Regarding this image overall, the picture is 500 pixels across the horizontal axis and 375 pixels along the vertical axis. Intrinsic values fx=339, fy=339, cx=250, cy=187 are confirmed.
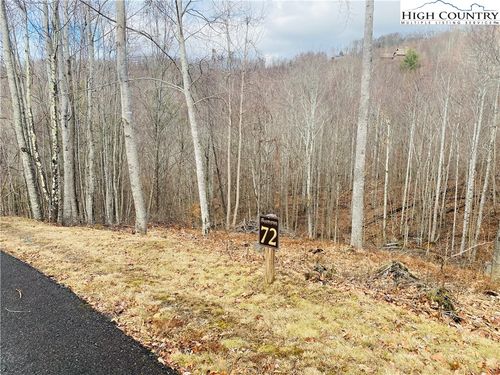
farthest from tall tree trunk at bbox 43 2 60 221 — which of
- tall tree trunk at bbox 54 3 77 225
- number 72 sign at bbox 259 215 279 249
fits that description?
number 72 sign at bbox 259 215 279 249

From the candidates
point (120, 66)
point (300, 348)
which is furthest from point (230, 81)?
point (300, 348)

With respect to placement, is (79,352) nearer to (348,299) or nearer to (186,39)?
(348,299)

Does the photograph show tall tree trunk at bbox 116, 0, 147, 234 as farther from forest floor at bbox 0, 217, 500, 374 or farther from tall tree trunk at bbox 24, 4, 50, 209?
tall tree trunk at bbox 24, 4, 50, 209

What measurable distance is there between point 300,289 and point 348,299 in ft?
2.34

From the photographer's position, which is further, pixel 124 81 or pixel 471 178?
pixel 471 178

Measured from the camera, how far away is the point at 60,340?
3.86 meters

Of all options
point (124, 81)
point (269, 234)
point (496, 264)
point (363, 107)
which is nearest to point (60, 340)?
point (269, 234)

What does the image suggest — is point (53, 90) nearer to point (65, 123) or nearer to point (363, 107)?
point (65, 123)

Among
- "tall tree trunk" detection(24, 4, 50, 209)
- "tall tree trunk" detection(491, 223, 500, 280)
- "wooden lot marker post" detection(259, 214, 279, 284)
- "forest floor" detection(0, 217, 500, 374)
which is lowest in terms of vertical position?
"tall tree trunk" detection(491, 223, 500, 280)

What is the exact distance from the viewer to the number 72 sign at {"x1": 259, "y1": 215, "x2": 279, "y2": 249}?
16.4 feet

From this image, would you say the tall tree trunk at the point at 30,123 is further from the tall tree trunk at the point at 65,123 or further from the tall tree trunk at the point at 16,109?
the tall tree trunk at the point at 65,123

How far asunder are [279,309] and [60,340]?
266 cm

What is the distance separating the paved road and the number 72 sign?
7.25 ft

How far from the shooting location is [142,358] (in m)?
3.54
